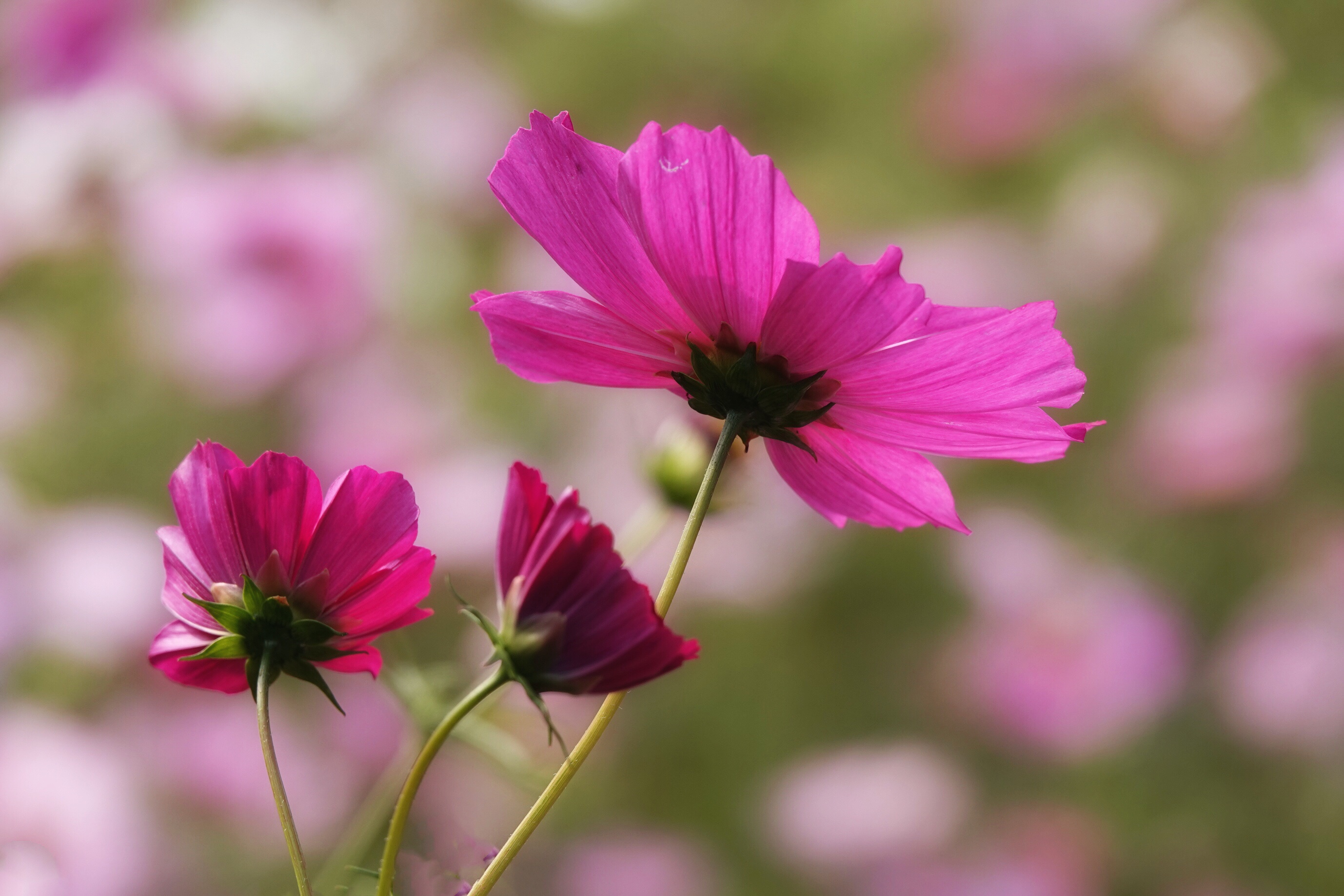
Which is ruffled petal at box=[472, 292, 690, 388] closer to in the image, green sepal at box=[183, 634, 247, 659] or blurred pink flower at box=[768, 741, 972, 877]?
green sepal at box=[183, 634, 247, 659]

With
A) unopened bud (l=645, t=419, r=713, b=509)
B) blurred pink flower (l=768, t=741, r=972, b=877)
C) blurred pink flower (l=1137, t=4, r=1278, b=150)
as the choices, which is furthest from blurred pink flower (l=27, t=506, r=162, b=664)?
blurred pink flower (l=1137, t=4, r=1278, b=150)

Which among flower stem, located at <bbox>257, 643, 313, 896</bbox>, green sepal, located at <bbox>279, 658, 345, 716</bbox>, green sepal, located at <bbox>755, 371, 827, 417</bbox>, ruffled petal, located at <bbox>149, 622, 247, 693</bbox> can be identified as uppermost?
green sepal, located at <bbox>755, 371, 827, 417</bbox>

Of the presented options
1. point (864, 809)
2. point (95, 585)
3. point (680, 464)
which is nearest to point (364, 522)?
point (680, 464)

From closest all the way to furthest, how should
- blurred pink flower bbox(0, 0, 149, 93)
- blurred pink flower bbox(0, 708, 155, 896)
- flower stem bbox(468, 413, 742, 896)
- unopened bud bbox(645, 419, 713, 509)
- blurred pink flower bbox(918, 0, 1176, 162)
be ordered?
flower stem bbox(468, 413, 742, 896) < unopened bud bbox(645, 419, 713, 509) < blurred pink flower bbox(0, 708, 155, 896) < blurred pink flower bbox(0, 0, 149, 93) < blurred pink flower bbox(918, 0, 1176, 162)

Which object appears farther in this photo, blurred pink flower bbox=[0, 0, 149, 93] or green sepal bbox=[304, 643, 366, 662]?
blurred pink flower bbox=[0, 0, 149, 93]

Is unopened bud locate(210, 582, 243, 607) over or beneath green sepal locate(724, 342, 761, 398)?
beneath

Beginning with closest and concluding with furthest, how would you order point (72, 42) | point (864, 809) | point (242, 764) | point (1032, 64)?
point (242, 764)
point (72, 42)
point (864, 809)
point (1032, 64)

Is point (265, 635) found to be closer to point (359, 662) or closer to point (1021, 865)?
point (359, 662)

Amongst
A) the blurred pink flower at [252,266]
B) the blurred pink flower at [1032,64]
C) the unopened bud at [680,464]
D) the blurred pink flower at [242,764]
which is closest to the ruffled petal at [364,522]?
the unopened bud at [680,464]
